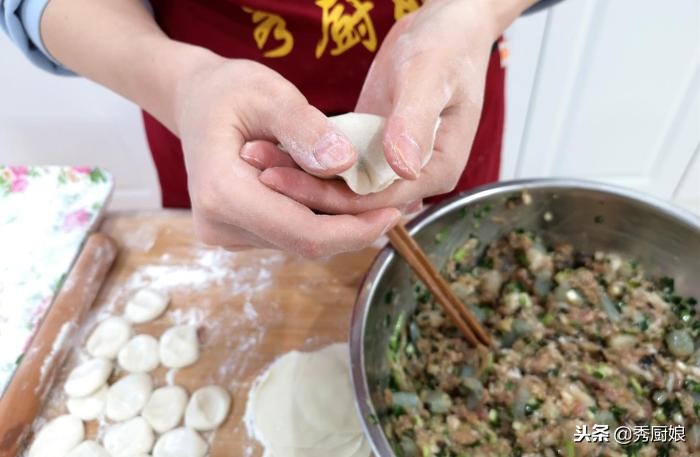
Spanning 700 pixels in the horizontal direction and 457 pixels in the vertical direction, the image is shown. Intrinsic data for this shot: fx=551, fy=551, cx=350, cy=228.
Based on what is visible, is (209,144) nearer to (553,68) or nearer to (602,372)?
(602,372)

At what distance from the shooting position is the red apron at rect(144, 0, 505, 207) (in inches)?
35.1

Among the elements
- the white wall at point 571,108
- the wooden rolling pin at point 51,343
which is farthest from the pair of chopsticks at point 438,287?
the white wall at point 571,108

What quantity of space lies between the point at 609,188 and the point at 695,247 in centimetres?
15

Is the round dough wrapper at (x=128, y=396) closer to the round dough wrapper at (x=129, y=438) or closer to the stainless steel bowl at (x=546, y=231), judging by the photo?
the round dough wrapper at (x=129, y=438)

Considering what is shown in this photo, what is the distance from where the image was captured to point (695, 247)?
826mm

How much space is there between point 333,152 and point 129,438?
0.57 meters

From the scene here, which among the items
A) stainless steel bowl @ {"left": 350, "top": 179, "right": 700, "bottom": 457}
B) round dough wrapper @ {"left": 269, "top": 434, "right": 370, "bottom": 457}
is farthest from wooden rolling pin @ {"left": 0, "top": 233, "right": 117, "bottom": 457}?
stainless steel bowl @ {"left": 350, "top": 179, "right": 700, "bottom": 457}

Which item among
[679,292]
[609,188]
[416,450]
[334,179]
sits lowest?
[416,450]

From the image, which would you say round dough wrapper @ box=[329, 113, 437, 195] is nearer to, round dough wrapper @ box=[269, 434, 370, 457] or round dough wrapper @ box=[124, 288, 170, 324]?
round dough wrapper @ box=[269, 434, 370, 457]

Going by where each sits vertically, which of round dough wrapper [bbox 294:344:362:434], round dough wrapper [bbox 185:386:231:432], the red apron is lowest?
round dough wrapper [bbox 185:386:231:432]

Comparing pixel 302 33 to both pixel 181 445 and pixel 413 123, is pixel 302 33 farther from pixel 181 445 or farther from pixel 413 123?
pixel 181 445

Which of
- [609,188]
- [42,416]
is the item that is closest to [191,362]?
[42,416]

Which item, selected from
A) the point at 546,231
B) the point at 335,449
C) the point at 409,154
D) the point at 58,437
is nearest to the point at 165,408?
the point at 58,437

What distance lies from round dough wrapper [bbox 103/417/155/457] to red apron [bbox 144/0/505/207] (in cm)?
61
